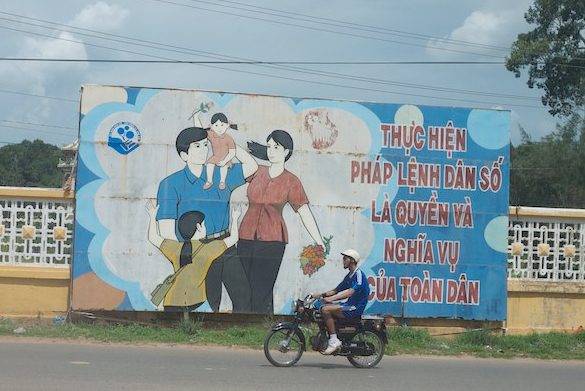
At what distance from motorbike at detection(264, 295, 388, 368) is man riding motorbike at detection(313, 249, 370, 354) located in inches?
3.7

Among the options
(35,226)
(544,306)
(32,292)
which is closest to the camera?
(32,292)

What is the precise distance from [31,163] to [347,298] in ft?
197

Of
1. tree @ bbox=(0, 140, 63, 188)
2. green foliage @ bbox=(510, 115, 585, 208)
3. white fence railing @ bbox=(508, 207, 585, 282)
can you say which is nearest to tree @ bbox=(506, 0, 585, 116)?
green foliage @ bbox=(510, 115, 585, 208)

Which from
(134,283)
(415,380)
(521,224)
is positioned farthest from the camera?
(521,224)

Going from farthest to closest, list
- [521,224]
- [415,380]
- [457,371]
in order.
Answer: [521,224], [457,371], [415,380]

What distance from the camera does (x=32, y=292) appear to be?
14023 mm

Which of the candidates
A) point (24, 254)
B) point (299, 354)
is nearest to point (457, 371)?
point (299, 354)

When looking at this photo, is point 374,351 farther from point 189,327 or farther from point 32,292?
point 32,292

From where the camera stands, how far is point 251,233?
46.9 feet

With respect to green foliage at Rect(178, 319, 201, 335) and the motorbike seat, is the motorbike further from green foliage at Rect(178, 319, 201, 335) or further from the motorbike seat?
green foliage at Rect(178, 319, 201, 335)

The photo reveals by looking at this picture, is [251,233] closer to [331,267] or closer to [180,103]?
[331,267]

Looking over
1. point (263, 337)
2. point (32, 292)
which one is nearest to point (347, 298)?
point (263, 337)

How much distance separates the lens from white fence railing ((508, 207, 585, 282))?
50.0ft

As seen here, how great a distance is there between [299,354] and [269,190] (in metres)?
3.88
